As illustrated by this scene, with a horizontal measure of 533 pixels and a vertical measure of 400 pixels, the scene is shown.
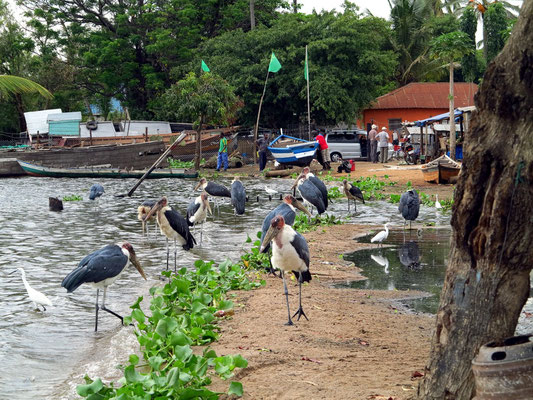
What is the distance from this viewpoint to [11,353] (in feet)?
24.6

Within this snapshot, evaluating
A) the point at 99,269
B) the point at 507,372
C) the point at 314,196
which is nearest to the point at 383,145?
the point at 314,196

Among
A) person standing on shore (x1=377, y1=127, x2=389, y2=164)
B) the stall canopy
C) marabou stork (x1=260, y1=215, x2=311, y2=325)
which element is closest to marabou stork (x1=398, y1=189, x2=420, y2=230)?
marabou stork (x1=260, y1=215, x2=311, y2=325)

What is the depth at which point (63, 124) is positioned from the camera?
39.9m

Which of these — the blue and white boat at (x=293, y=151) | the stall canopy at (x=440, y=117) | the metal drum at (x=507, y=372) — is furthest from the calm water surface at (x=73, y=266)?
the stall canopy at (x=440, y=117)

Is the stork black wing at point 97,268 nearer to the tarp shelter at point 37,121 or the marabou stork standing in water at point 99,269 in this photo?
the marabou stork standing in water at point 99,269

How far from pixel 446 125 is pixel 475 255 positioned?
27885 mm

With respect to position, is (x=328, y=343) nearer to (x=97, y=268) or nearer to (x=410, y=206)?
(x=97, y=268)

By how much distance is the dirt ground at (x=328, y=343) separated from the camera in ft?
17.4

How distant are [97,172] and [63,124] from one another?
30.7 ft

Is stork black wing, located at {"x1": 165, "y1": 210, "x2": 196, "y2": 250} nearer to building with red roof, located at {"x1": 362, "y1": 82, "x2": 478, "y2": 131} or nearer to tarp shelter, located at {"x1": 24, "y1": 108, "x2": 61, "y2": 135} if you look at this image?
tarp shelter, located at {"x1": 24, "y1": 108, "x2": 61, "y2": 135}

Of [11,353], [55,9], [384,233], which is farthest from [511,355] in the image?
[55,9]

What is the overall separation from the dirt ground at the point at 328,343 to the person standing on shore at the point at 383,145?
81.3ft

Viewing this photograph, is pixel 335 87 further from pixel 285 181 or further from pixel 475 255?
pixel 475 255

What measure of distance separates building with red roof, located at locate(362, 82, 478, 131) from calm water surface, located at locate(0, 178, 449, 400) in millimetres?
20503
